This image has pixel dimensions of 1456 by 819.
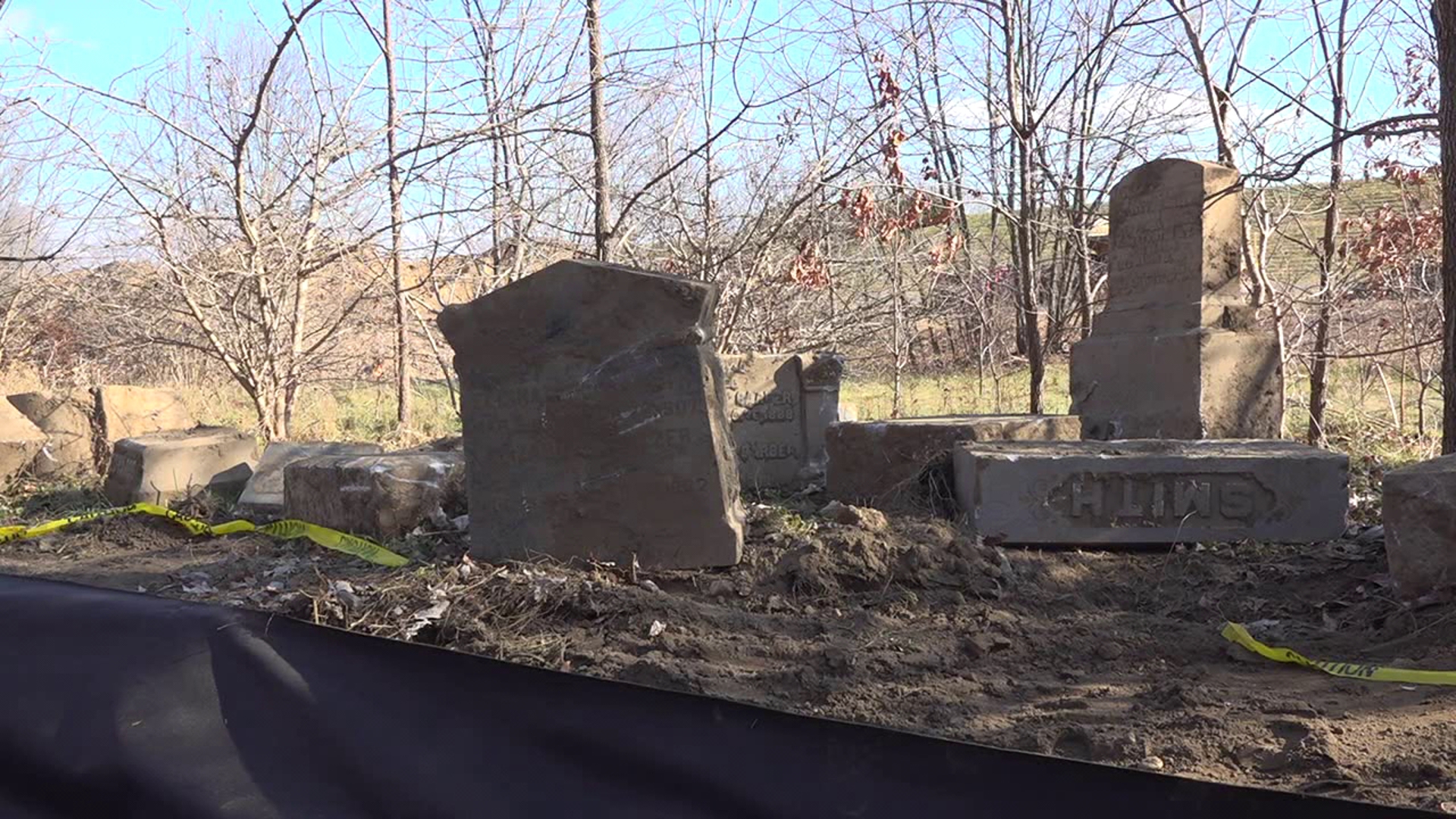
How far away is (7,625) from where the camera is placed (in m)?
2.34

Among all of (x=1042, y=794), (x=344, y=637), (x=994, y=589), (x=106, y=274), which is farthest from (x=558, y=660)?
(x=106, y=274)

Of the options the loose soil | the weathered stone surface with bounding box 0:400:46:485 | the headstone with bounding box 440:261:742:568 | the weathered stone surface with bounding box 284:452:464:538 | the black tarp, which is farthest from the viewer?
the weathered stone surface with bounding box 0:400:46:485

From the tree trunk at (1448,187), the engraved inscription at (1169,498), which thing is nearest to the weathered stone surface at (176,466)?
the engraved inscription at (1169,498)

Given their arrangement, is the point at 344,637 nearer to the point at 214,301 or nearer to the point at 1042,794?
the point at 1042,794

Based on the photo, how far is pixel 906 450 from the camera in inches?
237

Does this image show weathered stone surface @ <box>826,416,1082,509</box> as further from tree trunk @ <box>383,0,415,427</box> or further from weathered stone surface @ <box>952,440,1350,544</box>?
tree trunk @ <box>383,0,415,427</box>

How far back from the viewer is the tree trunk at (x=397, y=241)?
8875 mm

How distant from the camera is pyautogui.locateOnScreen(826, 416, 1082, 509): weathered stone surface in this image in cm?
590

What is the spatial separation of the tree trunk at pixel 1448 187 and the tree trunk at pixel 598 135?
5131 mm

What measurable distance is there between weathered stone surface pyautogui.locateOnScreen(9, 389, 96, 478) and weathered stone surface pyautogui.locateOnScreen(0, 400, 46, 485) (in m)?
0.09

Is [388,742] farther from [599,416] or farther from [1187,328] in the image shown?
[1187,328]

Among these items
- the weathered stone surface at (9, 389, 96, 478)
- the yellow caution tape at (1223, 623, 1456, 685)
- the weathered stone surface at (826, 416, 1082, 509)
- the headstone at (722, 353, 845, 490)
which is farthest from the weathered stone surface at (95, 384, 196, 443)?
the yellow caution tape at (1223, 623, 1456, 685)

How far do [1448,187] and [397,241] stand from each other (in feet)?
23.2

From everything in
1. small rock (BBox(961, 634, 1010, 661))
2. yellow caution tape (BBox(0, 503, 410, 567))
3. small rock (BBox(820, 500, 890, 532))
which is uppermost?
small rock (BBox(820, 500, 890, 532))
